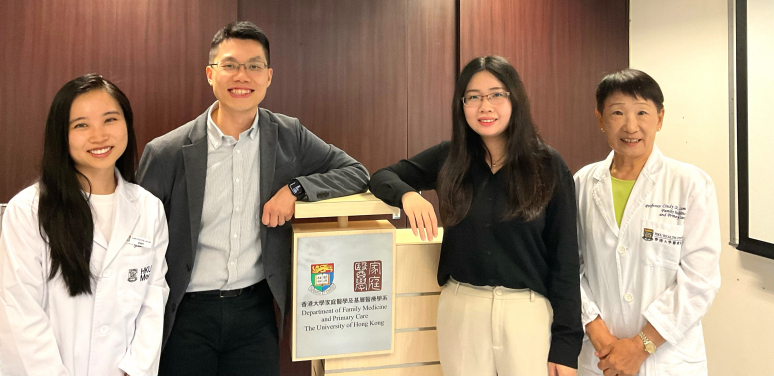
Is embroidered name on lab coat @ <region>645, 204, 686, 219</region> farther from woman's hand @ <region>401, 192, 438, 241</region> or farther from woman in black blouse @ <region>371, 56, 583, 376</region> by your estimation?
woman's hand @ <region>401, 192, 438, 241</region>

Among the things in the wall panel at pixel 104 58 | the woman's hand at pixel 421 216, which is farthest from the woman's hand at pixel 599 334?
the wall panel at pixel 104 58

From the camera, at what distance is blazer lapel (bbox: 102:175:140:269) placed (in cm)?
147

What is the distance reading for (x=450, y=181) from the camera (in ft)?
5.37

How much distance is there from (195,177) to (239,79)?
0.40 metres

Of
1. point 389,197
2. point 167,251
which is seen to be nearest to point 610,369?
point 389,197

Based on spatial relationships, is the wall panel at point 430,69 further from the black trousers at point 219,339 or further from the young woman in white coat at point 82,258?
the young woman in white coat at point 82,258

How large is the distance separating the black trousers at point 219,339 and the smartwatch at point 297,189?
399mm

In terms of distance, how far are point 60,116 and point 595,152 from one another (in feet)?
9.98

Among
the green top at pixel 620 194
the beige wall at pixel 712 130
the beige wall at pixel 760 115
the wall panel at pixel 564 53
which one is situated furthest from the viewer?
the wall panel at pixel 564 53

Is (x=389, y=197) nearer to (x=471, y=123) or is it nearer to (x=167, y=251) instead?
(x=471, y=123)

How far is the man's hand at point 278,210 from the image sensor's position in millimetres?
1695

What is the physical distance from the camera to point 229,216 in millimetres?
1738

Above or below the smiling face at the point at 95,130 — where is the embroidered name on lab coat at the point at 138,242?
below

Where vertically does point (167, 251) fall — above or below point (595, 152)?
below
